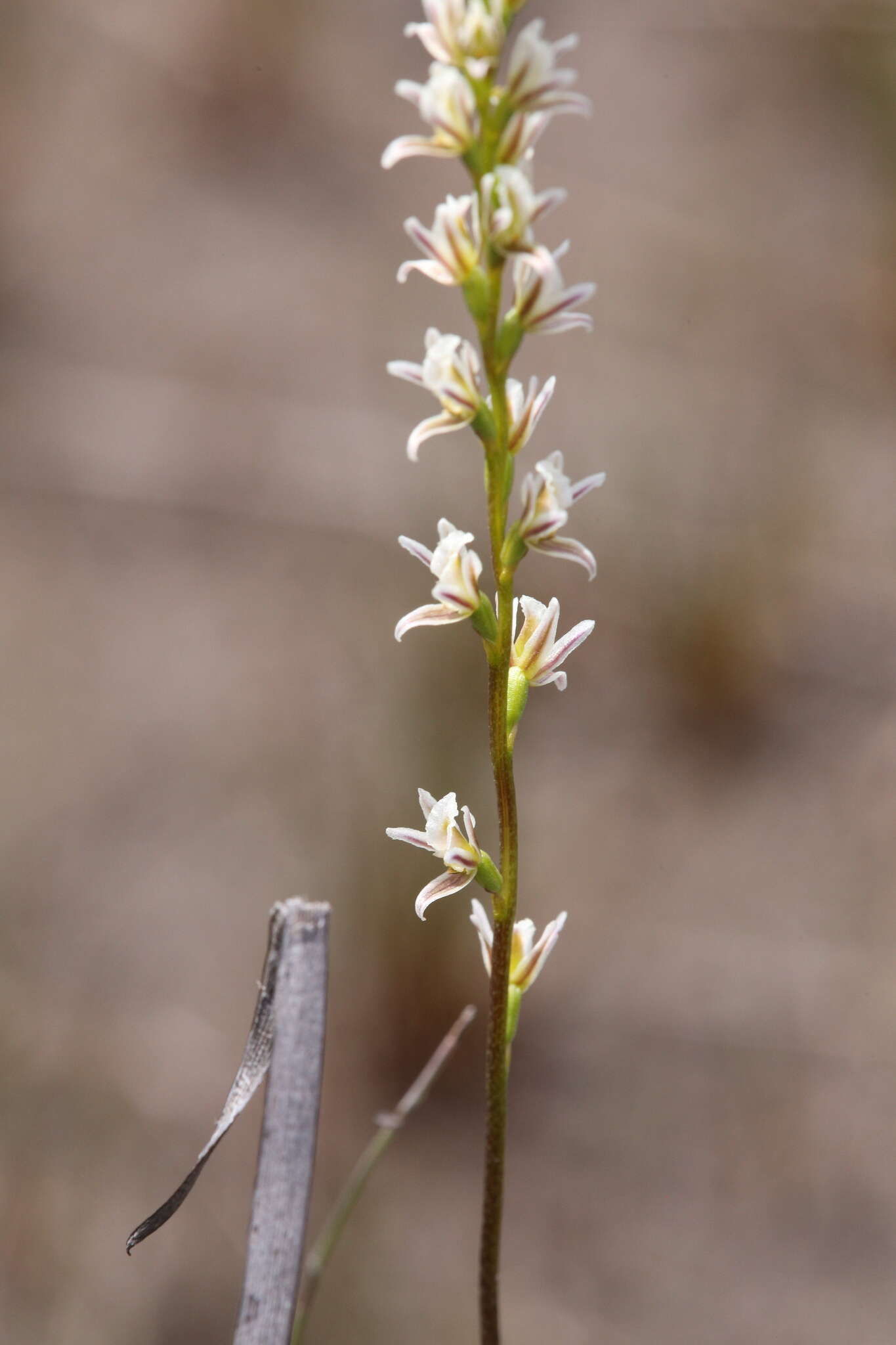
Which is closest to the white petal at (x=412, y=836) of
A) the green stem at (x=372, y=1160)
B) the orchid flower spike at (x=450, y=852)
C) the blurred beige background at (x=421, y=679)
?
the orchid flower spike at (x=450, y=852)

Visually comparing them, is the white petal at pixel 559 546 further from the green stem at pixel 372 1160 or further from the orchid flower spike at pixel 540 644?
the green stem at pixel 372 1160

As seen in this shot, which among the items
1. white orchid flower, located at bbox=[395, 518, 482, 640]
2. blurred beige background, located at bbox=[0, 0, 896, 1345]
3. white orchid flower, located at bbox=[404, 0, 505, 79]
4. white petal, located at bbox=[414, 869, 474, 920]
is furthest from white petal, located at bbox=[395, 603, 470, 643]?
blurred beige background, located at bbox=[0, 0, 896, 1345]

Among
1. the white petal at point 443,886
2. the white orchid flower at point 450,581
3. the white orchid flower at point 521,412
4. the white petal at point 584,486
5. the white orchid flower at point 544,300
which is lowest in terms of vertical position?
the white petal at point 443,886

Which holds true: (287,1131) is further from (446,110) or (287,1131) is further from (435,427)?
(446,110)

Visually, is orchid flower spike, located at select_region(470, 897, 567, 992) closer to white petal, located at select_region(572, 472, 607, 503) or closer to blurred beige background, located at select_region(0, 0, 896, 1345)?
white petal, located at select_region(572, 472, 607, 503)

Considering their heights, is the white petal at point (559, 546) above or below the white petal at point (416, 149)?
below

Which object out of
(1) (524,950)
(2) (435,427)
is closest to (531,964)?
(1) (524,950)

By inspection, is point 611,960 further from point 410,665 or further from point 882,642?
point 882,642
